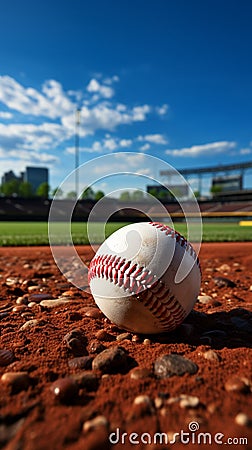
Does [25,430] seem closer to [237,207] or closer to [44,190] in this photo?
[237,207]

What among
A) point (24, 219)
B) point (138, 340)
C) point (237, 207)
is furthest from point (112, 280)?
point (237, 207)

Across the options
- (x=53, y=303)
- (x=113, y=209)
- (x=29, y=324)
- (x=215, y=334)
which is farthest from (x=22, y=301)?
(x=113, y=209)

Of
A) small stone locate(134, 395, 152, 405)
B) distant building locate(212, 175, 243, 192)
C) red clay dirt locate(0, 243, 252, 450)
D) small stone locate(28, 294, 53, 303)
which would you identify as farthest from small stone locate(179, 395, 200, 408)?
distant building locate(212, 175, 243, 192)

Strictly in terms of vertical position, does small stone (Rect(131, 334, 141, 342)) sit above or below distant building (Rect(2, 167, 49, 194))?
below

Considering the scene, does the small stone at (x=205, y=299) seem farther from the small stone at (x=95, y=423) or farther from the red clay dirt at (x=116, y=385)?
the small stone at (x=95, y=423)

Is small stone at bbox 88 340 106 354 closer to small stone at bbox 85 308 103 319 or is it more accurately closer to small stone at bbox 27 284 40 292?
small stone at bbox 85 308 103 319

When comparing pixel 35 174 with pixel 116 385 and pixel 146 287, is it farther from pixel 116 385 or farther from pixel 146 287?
pixel 116 385
